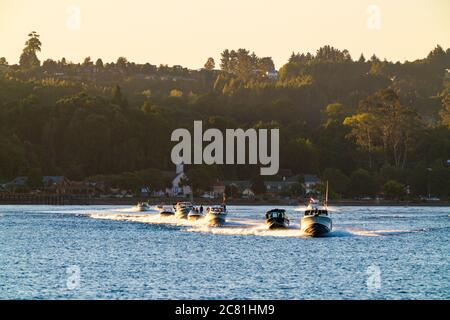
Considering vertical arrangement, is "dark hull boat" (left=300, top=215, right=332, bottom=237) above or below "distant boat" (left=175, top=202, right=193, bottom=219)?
below

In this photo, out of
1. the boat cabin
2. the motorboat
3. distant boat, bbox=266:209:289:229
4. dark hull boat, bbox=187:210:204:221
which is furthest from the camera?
the motorboat

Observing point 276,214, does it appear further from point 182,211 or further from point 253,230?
point 182,211

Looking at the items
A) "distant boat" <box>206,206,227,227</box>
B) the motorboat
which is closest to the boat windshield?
"distant boat" <box>206,206,227,227</box>

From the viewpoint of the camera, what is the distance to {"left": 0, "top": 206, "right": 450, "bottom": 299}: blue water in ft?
229

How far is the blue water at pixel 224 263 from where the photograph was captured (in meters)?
69.8

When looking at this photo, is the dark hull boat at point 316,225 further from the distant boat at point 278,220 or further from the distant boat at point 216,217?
the distant boat at point 216,217

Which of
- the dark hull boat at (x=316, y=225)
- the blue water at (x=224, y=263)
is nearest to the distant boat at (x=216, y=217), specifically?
the blue water at (x=224, y=263)

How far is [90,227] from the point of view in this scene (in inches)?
5472

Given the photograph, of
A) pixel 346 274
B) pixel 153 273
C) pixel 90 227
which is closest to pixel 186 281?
pixel 153 273

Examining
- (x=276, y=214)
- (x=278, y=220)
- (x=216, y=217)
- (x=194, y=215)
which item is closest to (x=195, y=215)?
(x=194, y=215)

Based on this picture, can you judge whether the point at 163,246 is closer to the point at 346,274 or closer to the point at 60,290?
the point at 346,274

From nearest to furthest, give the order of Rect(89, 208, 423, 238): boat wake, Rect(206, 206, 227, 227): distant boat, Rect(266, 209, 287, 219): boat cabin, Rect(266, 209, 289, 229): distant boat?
Rect(89, 208, 423, 238): boat wake → Rect(266, 209, 287, 219): boat cabin → Rect(266, 209, 289, 229): distant boat → Rect(206, 206, 227, 227): distant boat

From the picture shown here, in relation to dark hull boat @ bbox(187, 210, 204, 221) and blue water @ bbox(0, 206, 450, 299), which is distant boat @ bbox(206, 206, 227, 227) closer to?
blue water @ bbox(0, 206, 450, 299)
